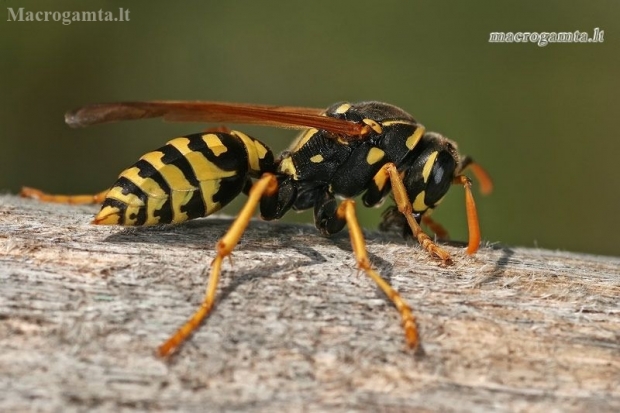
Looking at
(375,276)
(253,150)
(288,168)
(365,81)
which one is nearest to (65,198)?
(253,150)

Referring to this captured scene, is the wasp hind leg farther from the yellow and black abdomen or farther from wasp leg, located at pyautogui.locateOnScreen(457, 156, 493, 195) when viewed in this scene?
wasp leg, located at pyautogui.locateOnScreen(457, 156, 493, 195)

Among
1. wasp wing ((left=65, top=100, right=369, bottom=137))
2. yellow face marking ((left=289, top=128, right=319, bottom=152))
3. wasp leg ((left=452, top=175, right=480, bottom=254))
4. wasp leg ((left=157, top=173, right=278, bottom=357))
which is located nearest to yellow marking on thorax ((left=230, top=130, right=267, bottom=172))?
wasp wing ((left=65, top=100, right=369, bottom=137))

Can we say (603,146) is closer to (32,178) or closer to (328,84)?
(328,84)

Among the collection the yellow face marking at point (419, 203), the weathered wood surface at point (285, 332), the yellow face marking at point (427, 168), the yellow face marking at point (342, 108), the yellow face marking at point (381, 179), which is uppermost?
the yellow face marking at point (342, 108)

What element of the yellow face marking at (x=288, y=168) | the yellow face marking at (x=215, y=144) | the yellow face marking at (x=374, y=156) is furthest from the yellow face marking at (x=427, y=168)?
the yellow face marking at (x=215, y=144)

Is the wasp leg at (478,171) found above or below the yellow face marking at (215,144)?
below

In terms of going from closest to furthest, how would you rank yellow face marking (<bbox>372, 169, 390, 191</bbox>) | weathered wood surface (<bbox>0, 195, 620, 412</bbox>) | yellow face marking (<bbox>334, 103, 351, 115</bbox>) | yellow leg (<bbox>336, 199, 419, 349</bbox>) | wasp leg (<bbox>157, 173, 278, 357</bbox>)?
weathered wood surface (<bbox>0, 195, 620, 412</bbox>) → wasp leg (<bbox>157, 173, 278, 357</bbox>) → yellow leg (<bbox>336, 199, 419, 349</bbox>) → yellow face marking (<bbox>372, 169, 390, 191</bbox>) → yellow face marking (<bbox>334, 103, 351, 115</bbox>)

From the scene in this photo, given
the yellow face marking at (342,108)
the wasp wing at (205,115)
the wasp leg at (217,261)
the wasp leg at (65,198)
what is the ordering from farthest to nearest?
1. the wasp leg at (65,198)
2. the yellow face marking at (342,108)
3. the wasp wing at (205,115)
4. the wasp leg at (217,261)

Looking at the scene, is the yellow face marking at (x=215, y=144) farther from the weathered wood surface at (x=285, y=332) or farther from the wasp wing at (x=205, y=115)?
the weathered wood surface at (x=285, y=332)

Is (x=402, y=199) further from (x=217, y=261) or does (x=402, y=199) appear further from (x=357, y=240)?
(x=217, y=261)
